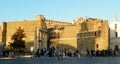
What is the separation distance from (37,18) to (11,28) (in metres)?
7.97

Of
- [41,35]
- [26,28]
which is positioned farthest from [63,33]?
[26,28]

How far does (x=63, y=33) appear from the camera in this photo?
10744 cm

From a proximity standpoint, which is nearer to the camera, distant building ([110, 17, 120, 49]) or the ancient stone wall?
distant building ([110, 17, 120, 49])

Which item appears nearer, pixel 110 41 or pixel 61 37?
pixel 110 41

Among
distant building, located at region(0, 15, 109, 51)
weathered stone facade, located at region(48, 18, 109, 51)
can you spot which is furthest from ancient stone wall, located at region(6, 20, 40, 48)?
weathered stone facade, located at region(48, 18, 109, 51)

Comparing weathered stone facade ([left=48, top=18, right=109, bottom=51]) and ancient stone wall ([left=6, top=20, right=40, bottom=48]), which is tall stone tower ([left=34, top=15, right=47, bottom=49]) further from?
weathered stone facade ([left=48, top=18, right=109, bottom=51])

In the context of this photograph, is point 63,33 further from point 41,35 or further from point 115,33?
point 115,33

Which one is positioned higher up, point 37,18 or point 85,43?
point 37,18

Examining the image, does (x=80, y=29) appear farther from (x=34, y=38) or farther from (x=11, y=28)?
(x=11, y=28)

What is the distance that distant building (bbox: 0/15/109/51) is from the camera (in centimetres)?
9762

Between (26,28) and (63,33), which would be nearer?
(63,33)

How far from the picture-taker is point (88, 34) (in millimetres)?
100688

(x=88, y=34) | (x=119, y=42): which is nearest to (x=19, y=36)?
(x=88, y=34)

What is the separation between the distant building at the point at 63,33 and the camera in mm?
97625
